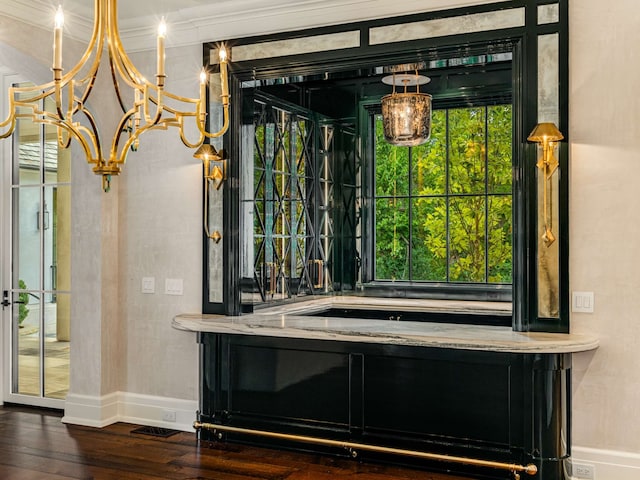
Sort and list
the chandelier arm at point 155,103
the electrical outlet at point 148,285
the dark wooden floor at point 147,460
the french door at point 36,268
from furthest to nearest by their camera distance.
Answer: the french door at point 36,268
the electrical outlet at point 148,285
the dark wooden floor at point 147,460
the chandelier arm at point 155,103

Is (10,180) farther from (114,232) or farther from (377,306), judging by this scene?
(377,306)

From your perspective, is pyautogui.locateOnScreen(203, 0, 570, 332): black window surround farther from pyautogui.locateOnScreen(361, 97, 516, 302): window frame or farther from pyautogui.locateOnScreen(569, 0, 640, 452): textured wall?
pyautogui.locateOnScreen(361, 97, 516, 302): window frame

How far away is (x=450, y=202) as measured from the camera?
5.75 m

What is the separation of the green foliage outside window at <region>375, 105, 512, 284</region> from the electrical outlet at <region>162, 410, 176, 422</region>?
2.08 meters

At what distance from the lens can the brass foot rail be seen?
3783 millimetres

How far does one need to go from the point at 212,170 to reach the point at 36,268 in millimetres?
1863

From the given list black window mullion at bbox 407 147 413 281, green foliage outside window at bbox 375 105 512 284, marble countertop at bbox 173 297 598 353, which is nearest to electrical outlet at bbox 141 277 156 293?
marble countertop at bbox 173 297 598 353

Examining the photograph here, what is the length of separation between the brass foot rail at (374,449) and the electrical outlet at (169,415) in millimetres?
338

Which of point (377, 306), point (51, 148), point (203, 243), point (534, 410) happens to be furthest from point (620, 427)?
point (51, 148)

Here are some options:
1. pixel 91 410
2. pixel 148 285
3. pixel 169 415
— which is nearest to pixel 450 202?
pixel 148 285

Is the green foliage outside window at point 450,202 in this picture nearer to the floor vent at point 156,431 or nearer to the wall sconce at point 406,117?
the wall sconce at point 406,117

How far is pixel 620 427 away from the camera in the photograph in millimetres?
3789

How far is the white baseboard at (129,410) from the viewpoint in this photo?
16.3 feet

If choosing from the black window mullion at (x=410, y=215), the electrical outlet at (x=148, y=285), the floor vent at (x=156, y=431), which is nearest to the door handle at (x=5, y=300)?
the electrical outlet at (x=148, y=285)
